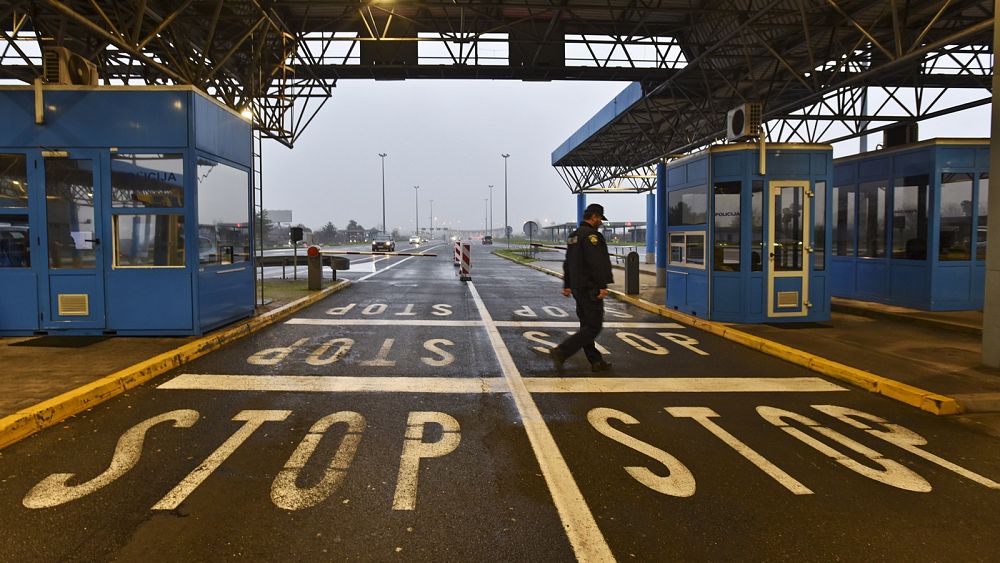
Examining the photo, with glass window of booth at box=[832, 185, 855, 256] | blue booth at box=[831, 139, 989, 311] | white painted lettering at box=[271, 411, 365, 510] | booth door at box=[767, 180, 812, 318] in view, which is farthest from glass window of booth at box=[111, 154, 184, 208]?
glass window of booth at box=[832, 185, 855, 256]

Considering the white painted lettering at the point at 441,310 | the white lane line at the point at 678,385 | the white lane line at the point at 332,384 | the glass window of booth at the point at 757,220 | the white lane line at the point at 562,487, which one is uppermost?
the glass window of booth at the point at 757,220

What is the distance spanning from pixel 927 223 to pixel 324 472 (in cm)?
1259

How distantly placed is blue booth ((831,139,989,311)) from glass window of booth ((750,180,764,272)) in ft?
13.0

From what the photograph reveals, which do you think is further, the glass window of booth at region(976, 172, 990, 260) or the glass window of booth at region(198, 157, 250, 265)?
the glass window of booth at region(976, 172, 990, 260)

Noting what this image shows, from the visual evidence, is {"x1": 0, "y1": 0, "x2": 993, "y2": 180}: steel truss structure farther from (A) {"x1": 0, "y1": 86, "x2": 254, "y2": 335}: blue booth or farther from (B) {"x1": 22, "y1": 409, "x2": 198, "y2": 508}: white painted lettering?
(B) {"x1": 22, "y1": 409, "x2": 198, "y2": 508}: white painted lettering

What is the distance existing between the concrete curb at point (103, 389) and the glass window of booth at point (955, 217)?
13.2m

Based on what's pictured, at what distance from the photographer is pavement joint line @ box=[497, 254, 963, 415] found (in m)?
5.75

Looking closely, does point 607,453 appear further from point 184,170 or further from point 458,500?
point 184,170

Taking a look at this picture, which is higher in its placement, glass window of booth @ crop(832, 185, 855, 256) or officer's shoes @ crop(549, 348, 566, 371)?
glass window of booth @ crop(832, 185, 855, 256)

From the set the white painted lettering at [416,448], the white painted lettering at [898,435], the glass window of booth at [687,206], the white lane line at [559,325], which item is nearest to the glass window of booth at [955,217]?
the glass window of booth at [687,206]

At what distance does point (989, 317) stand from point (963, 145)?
637cm

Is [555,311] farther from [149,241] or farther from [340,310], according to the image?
[149,241]

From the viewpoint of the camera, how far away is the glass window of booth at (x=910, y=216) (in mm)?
11797

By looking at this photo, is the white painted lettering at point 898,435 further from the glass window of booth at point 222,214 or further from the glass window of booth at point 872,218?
the glass window of booth at point 872,218
